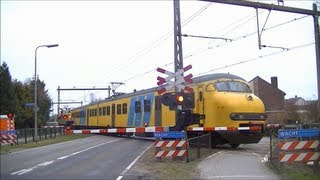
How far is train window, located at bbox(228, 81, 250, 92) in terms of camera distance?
2259 cm

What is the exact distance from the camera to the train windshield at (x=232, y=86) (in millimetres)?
22177

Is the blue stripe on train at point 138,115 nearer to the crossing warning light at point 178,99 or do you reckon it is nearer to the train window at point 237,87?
the train window at point 237,87

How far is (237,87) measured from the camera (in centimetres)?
2283

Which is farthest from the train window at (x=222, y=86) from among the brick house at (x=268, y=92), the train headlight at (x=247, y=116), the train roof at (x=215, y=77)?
the brick house at (x=268, y=92)

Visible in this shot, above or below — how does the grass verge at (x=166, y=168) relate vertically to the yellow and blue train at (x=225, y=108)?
below

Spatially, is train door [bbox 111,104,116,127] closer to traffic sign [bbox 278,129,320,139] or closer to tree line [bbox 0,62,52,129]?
tree line [bbox 0,62,52,129]

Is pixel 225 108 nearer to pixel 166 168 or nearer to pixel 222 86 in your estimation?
pixel 222 86

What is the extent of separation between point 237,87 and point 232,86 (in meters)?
0.33

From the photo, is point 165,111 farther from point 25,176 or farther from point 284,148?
point 25,176

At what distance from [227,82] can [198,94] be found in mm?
1506

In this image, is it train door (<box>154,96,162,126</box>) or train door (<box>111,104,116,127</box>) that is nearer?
train door (<box>154,96,162,126</box>)

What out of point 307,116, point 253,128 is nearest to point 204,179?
point 253,128

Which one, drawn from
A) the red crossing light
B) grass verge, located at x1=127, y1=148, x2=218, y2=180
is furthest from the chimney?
the red crossing light

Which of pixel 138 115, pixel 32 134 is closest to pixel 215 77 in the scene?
pixel 138 115
